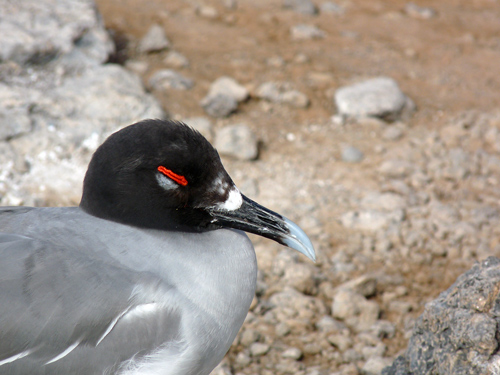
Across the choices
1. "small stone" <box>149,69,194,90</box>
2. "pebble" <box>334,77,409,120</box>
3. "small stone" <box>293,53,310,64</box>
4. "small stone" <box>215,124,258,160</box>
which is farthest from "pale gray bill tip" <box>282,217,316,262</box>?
"small stone" <box>293,53,310,64</box>

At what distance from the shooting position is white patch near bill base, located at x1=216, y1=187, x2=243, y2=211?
2805 millimetres

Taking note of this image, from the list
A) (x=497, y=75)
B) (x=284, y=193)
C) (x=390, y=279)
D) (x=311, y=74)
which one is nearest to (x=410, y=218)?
(x=390, y=279)

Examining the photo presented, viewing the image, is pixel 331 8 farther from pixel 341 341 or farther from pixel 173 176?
pixel 173 176

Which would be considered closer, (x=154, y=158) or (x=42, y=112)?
(x=154, y=158)

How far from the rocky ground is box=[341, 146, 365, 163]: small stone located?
12 millimetres

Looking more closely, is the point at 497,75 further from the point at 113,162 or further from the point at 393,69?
the point at 113,162

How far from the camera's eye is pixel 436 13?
24.4 ft

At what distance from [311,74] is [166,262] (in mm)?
3795

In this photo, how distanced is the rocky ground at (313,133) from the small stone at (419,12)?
19cm

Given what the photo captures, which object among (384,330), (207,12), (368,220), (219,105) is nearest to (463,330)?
(384,330)

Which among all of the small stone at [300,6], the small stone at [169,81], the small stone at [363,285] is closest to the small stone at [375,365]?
the small stone at [363,285]

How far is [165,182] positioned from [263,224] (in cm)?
53

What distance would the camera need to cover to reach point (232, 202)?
2.82 metres

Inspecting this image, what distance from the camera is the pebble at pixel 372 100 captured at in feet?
17.6
